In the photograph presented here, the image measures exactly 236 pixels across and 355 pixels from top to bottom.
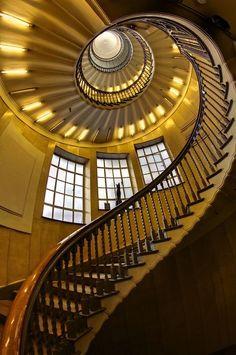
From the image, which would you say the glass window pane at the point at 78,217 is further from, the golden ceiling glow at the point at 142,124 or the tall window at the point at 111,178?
the golden ceiling glow at the point at 142,124

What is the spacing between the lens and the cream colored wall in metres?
4.21

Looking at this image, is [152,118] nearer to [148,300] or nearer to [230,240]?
[230,240]

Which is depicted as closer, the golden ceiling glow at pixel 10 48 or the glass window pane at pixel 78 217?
the golden ceiling glow at pixel 10 48

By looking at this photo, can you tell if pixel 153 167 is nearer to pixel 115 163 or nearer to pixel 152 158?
pixel 152 158

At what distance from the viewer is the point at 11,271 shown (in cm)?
406

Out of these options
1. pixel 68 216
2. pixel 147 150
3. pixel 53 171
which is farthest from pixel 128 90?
pixel 68 216

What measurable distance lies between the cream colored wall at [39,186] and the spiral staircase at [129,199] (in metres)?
0.38

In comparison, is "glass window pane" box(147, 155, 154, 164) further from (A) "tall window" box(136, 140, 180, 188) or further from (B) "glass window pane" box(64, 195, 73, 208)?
(B) "glass window pane" box(64, 195, 73, 208)

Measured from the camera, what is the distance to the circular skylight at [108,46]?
8.24 metres

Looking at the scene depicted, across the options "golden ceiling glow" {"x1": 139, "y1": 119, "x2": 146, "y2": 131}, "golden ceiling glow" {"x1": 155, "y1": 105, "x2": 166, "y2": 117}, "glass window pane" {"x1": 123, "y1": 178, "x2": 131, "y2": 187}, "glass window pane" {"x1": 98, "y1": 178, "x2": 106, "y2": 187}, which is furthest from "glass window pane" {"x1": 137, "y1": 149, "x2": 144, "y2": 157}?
"glass window pane" {"x1": 98, "y1": 178, "x2": 106, "y2": 187}

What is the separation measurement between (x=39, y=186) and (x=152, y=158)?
9.85 feet

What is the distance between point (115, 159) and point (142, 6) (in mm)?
4479

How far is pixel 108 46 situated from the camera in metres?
8.65

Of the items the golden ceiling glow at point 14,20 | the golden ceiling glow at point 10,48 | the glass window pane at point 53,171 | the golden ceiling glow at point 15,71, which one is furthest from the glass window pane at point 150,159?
the golden ceiling glow at point 14,20
